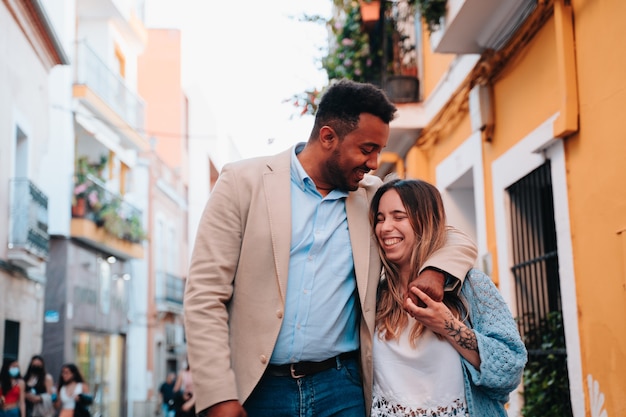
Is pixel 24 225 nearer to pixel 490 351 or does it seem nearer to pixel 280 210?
pixel 280 210

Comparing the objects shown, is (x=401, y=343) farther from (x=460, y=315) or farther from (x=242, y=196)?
(x=242, y=196)

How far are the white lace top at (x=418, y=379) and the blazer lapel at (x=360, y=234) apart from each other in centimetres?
24

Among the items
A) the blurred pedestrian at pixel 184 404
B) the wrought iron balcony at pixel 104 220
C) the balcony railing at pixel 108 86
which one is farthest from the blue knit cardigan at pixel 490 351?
the balcony railing at pixel 108 86

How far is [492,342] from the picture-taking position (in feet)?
9.71

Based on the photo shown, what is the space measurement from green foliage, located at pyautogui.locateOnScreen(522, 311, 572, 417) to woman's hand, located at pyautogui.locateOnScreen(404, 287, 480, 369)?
2913mm

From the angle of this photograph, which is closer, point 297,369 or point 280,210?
point 297,369

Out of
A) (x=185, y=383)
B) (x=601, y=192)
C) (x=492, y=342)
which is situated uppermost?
(x=601, y=192)

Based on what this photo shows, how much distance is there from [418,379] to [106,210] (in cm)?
1831

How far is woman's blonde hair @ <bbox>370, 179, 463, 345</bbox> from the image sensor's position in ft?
10.4

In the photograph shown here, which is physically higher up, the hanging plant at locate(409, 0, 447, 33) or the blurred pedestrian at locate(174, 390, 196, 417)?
the hanging plant at locate(409, 0, 447, 33)

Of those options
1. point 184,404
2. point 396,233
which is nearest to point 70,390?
point 184,404

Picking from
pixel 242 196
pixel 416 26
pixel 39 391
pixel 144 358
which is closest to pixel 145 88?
pixel 144 358

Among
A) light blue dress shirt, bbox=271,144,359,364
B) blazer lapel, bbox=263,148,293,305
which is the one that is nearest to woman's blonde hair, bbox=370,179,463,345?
light blue dress shirt, bbox=271,144,359,364

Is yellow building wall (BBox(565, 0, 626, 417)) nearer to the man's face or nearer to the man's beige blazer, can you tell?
the man's beige blazer
